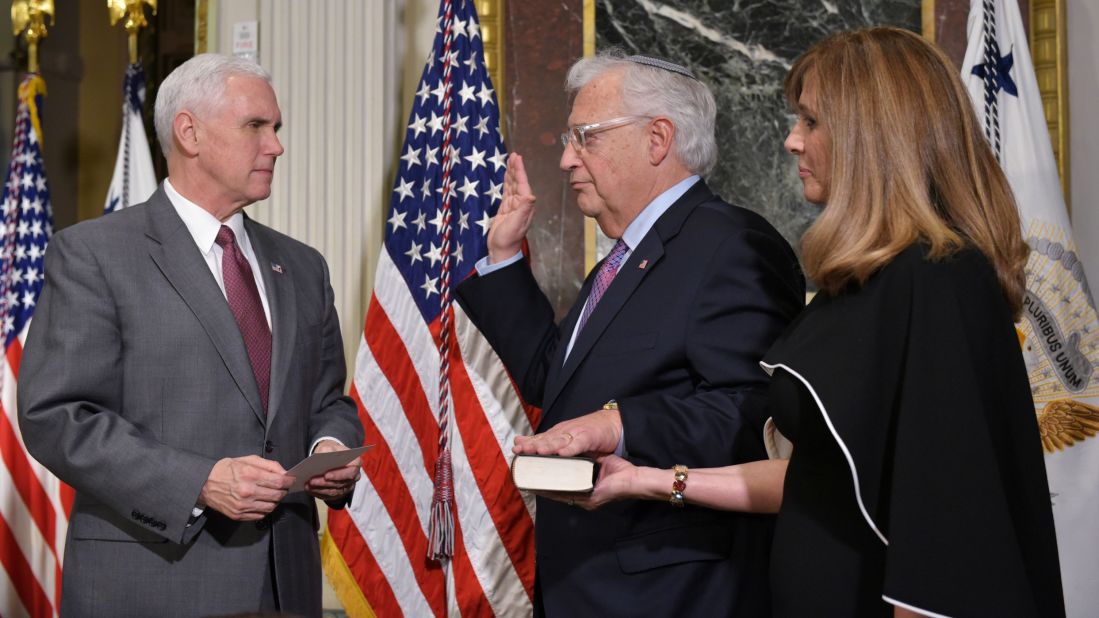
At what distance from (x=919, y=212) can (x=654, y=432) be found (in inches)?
32.7

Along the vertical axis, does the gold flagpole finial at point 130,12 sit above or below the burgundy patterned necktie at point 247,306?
above

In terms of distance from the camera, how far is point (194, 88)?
8.91 ft

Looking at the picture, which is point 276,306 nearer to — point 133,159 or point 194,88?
point 194,88

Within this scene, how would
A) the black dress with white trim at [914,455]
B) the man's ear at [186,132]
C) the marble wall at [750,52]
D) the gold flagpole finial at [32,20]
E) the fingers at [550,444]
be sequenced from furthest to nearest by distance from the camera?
the gold flagpole finial at [32,20], the marble wall at [750,52], the man's ear at [186,132], the fingers at [550,444], the black dress with white trim at [914,455]

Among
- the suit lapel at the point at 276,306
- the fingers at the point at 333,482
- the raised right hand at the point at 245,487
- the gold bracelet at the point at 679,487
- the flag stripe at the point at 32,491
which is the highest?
the suit lapel at the point at 276,306

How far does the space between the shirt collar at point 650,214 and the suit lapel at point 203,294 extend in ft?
3.15

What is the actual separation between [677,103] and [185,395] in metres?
1.37

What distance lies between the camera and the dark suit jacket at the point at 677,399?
2.31 metres

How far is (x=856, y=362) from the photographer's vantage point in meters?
1.63

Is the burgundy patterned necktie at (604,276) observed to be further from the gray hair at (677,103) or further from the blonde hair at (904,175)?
the blonde hair at (904,175)

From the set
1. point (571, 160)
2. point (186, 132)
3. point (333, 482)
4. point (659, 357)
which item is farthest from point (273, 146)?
point (659, 357)

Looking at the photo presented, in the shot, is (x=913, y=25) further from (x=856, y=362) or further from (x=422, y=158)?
(x=856, y=362)

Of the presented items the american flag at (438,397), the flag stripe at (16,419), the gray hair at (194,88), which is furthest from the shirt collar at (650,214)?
the flag stripe at (16,419)

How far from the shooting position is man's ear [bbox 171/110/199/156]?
268 cm
